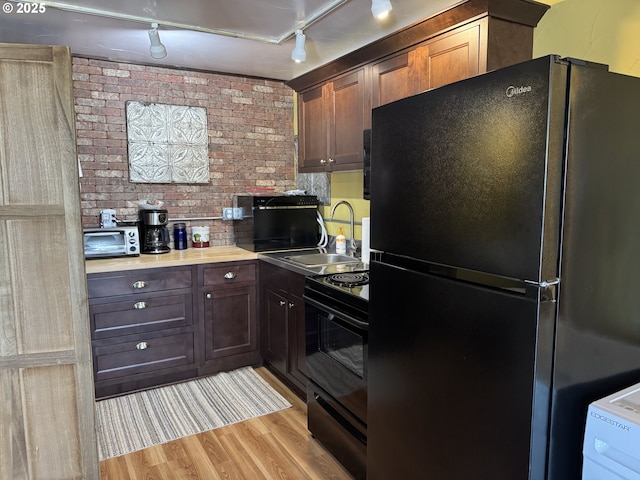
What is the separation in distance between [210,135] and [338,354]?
2270 millimetres

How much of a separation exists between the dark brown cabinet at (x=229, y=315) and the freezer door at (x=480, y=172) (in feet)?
6.08

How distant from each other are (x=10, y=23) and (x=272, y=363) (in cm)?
261

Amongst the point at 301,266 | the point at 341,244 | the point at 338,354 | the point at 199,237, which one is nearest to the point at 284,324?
the point at 301,266

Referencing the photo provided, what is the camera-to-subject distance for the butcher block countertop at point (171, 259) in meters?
2.76

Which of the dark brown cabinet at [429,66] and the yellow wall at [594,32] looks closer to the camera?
the yellow wall at [594,32]

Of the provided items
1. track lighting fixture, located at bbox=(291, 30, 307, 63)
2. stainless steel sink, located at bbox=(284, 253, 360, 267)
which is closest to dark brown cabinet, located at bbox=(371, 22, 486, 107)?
track lighting fixture, located at bbox=(291, 30, 307, 63)

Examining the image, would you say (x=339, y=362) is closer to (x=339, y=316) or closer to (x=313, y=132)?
(x=339, y=316)

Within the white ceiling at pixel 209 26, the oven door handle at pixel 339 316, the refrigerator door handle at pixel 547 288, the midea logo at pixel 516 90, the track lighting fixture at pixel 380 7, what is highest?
the white ceiling at pixel 209 26

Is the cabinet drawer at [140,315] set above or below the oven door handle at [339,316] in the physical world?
below

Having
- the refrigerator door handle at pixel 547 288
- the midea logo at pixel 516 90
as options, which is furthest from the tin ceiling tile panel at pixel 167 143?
the refrigerator door handle at pixel 547 288

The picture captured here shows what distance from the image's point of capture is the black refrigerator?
3.22 feet

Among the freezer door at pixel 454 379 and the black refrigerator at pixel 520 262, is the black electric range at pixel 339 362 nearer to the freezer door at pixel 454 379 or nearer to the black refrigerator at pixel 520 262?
the freezer door at pixel 454 379

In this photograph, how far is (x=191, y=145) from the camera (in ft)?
11.4

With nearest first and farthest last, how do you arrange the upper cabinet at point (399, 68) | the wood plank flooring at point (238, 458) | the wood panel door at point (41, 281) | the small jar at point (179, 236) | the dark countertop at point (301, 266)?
the wood panel door at point (41, 281), the upper cabinet at point (399, 68), the wood plank flooring at point (238, 458), the dark countertop at point (301, 266), the small jar at point (179, 236)
